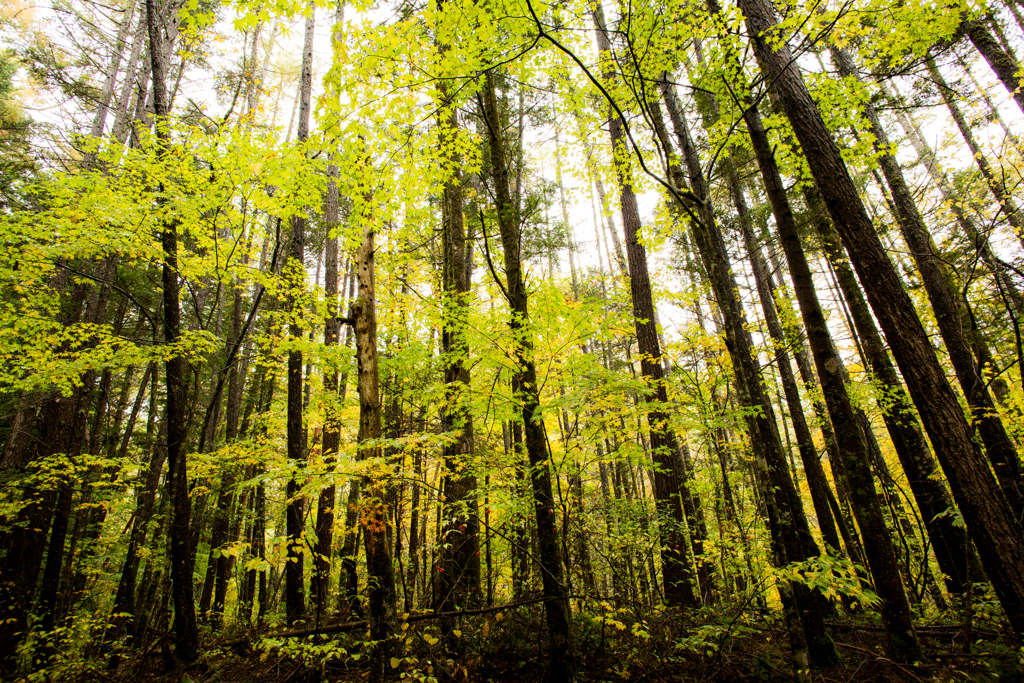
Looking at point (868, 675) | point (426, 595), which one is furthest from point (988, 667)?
point (426, 595)

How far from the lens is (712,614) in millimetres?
5562

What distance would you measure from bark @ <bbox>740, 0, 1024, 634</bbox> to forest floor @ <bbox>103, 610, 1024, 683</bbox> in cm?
105

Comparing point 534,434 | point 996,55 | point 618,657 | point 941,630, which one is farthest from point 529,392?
point 996,55

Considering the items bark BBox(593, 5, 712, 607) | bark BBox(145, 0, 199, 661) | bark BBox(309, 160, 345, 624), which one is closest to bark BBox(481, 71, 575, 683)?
bark BBox(593, 5, 712, 607)

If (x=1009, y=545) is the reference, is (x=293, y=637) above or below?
below

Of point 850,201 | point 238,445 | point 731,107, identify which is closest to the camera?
point 850,201

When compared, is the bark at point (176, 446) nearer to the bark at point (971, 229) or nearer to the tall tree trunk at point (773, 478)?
the tall tree trunk at point (773, 478)

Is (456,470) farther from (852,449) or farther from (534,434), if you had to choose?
(852,449)

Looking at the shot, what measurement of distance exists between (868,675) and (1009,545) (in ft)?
6.10

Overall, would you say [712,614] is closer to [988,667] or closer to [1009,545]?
[988,667]

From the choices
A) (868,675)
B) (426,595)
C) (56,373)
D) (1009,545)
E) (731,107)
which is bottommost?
(868,675)

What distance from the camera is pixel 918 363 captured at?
3748mm

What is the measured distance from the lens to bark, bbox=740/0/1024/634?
10.7 feet

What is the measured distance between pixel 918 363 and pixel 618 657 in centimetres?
443
